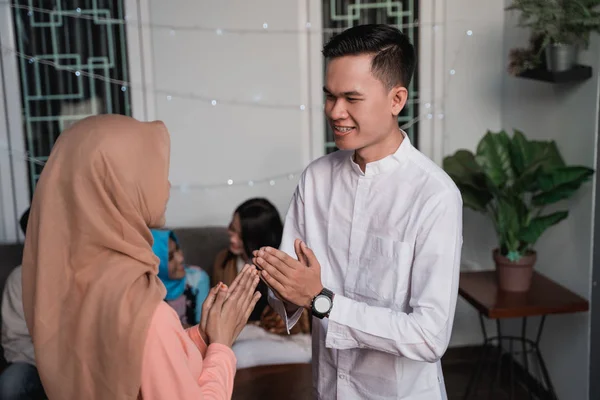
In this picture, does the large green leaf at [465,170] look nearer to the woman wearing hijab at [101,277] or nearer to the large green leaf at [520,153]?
the large green leaf at [520,153]

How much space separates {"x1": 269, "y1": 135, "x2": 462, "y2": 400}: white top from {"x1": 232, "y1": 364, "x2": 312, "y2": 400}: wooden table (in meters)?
0.71

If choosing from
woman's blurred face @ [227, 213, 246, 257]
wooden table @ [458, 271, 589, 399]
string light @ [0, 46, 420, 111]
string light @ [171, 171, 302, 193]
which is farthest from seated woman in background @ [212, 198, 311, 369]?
wooden table @ [458, 271, 589, 399]

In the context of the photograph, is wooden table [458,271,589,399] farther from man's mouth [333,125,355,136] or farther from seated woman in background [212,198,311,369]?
man's mouth [333,125,355,136]

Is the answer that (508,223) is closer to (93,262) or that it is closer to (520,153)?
(520,153)

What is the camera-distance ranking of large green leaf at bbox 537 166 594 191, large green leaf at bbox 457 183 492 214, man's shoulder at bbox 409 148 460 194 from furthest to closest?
large green leaf at bbox 457 183 492 214 → large green leaf at bbox 537 166 594 191 → man's shoulder at bbox 409 148 460 194

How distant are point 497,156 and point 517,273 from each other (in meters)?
0.51

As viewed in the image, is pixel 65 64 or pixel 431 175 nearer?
pixel 431 175

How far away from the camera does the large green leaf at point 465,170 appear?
10.4ft

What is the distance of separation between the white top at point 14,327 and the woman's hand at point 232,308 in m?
1.70

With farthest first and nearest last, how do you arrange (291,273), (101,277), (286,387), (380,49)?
(286,387) → (380,49) → (291,273) → (101,277)

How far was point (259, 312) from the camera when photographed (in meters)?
3.24

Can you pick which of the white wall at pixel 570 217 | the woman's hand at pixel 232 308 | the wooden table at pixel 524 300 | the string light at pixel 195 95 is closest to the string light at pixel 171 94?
the string light at pixel 195 95

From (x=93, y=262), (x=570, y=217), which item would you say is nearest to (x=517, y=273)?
(x=570, y=217)

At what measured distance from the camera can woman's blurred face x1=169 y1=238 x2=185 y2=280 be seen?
312 cm
